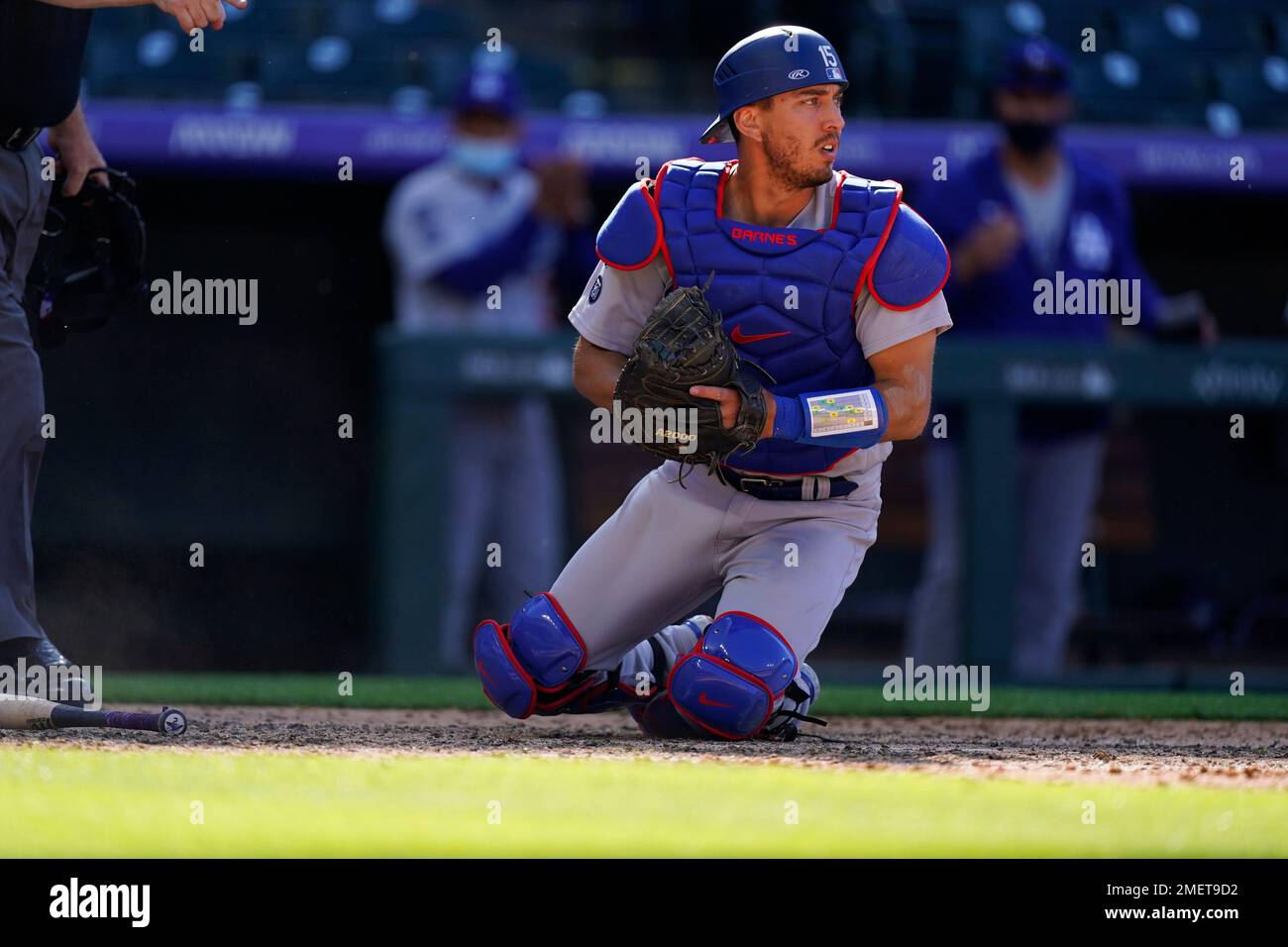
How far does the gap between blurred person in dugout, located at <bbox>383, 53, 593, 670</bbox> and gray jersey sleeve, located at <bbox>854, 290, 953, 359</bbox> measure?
2.84 meters

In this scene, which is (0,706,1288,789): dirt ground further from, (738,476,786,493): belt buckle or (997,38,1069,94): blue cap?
(997,38,1069,94): blue cap

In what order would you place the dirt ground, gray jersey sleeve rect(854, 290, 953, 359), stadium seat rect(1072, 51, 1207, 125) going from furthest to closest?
stadium seat rect(1072, 51, 1207, 125)
gray jersey sleeve rect(854, 290, 953, 359)
the dirt ground

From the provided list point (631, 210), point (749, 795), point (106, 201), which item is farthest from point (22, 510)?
point (749, 795)

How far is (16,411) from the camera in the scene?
12.9ft

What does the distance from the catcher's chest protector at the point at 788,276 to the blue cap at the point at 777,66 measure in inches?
8.2

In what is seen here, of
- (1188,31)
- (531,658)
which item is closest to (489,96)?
(531,658)

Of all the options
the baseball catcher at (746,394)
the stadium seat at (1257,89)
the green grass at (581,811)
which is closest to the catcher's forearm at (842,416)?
the baseball catcher at (746,394)

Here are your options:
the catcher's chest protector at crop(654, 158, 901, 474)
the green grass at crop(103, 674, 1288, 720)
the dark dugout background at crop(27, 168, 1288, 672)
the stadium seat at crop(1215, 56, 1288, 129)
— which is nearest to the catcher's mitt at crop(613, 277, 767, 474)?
the catcher's chest protector at crop(654, 158, 901, 474)

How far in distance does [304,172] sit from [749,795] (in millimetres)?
5379

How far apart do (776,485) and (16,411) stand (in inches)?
62.6

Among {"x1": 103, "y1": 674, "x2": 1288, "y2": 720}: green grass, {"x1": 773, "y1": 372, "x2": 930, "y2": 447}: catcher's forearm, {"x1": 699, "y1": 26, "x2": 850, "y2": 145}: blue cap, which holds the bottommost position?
{"x1": 103, "y1": 674, "x2": 1288, "y2": 720}: green grass

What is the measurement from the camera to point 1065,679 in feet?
20.4

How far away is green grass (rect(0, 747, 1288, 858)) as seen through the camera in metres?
2.39

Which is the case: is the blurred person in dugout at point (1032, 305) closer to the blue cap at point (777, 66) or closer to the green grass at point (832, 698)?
the green grass at point (832, 698)
